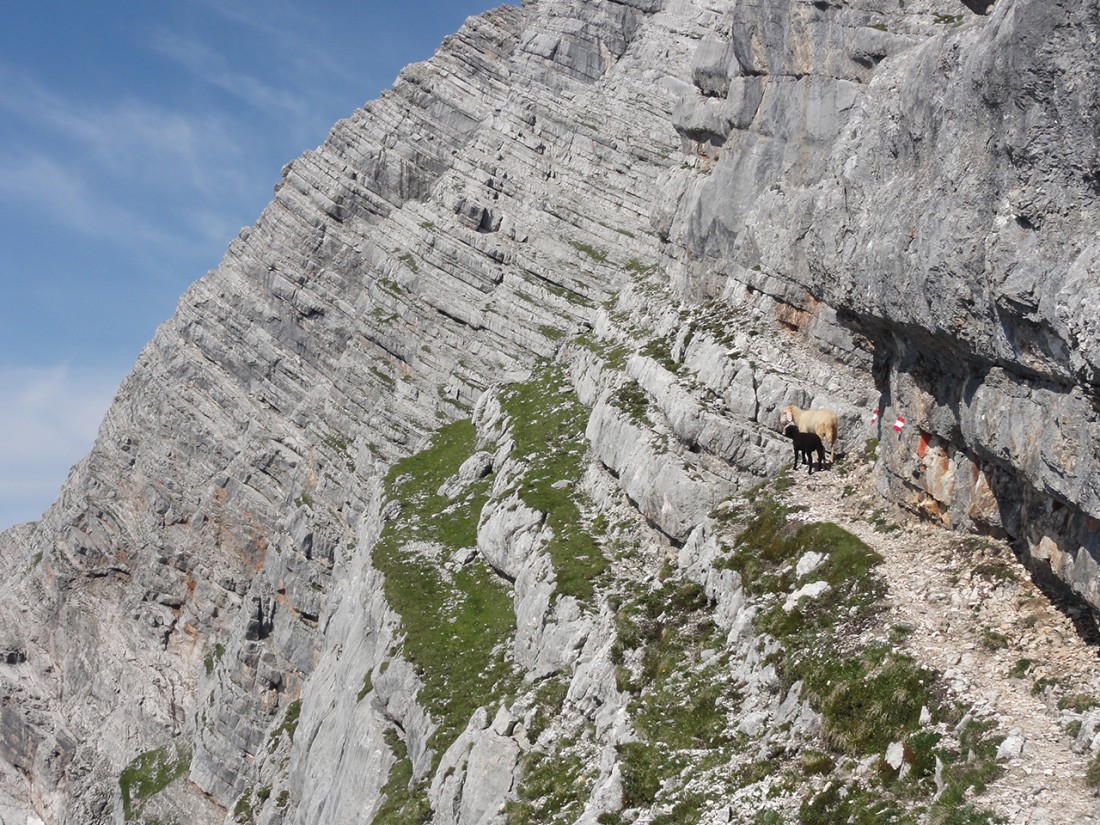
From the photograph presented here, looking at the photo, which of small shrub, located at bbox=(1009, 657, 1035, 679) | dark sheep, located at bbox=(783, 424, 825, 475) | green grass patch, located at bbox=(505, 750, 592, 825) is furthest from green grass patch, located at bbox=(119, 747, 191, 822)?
small shrub, located at bbox=(1009, 657, 1035, 679)

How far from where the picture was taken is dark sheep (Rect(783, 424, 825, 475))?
30188 mm

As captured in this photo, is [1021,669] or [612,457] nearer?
[1021,669]

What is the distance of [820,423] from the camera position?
30.5 m

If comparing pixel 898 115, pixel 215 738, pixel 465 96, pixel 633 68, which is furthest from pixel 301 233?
pixel 898 115

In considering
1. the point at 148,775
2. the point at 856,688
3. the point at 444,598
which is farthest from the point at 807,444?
the point at 148,775

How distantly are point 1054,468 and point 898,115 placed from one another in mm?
10974

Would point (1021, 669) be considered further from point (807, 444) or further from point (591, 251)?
point (591, 251)

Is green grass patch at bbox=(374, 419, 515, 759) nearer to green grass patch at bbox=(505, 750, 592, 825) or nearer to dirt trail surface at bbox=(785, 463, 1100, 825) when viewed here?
green grass patch at bbox=(505, 750, 592, 825)

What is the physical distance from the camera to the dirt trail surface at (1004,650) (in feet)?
50.9

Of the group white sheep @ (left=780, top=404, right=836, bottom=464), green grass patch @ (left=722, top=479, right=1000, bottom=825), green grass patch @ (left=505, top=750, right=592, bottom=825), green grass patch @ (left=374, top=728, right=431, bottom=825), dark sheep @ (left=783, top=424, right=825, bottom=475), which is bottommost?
green grass patch @ (left=374, top=728, right=431, bottom=825)

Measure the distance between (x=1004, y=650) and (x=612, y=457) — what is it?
69.9 ft

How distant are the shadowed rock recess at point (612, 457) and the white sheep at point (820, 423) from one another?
0.96 meters

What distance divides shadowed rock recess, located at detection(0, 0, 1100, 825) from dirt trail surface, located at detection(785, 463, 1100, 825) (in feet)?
0.35

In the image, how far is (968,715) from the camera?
17484mm
